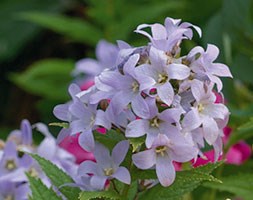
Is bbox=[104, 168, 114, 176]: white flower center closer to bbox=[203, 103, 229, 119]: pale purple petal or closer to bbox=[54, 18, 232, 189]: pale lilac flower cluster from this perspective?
bbox=[54, 18, 232, 189]: pale lilac flower cluster

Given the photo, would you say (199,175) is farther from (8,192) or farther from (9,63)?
(9,63)

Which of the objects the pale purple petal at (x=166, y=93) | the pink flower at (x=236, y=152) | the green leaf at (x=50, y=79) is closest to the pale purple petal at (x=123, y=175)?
the pale purple petal at (x=166, y=93)

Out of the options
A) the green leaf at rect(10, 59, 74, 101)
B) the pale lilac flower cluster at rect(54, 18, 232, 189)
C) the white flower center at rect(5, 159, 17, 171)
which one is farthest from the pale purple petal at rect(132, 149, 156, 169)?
the green leaf at rect(10, 59, 74, 101)

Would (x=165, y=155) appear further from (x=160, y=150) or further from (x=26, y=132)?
(x=26, y=132)

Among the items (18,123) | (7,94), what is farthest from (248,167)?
(7,94)

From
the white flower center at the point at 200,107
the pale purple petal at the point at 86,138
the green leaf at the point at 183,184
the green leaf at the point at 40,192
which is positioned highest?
the white flower center at the point at 200,107

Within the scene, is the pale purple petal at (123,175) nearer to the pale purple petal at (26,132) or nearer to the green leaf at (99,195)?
the green leaf at (99,195)
